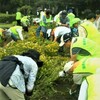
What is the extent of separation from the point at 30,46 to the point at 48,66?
1523 millimetres

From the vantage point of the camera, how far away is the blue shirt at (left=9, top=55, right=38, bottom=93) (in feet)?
19.5

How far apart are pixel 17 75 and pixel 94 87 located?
2.53 m

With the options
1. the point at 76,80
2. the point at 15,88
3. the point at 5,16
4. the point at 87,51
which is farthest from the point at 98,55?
the point at 5,16

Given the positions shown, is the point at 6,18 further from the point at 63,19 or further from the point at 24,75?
the point at 24,75

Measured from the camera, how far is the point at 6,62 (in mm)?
6008

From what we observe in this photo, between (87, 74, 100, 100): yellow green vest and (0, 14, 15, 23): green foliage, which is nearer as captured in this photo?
(87, 74, 100, 100): yellow green vest

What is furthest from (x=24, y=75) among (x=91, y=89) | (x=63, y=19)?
(x=63, y=19)

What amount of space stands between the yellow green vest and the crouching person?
95.1 inches

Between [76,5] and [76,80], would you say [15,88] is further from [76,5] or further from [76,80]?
[76,5]

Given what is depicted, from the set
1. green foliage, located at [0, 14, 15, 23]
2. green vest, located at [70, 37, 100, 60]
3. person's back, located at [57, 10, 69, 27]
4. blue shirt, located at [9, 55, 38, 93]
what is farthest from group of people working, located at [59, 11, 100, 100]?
green foliage, located at [0, 14, 15, 23]

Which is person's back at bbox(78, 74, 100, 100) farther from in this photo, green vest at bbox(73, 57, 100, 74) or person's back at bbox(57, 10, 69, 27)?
person's back at bbox(57, 10, 69, 27)

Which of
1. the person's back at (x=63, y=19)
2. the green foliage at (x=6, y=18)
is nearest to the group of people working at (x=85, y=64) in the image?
the person's back at (x=63, y=19)

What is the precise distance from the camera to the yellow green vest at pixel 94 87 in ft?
11.5

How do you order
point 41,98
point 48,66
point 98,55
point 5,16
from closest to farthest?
point 98,55 → point 41,98 → point 48,66 → point 5,16
